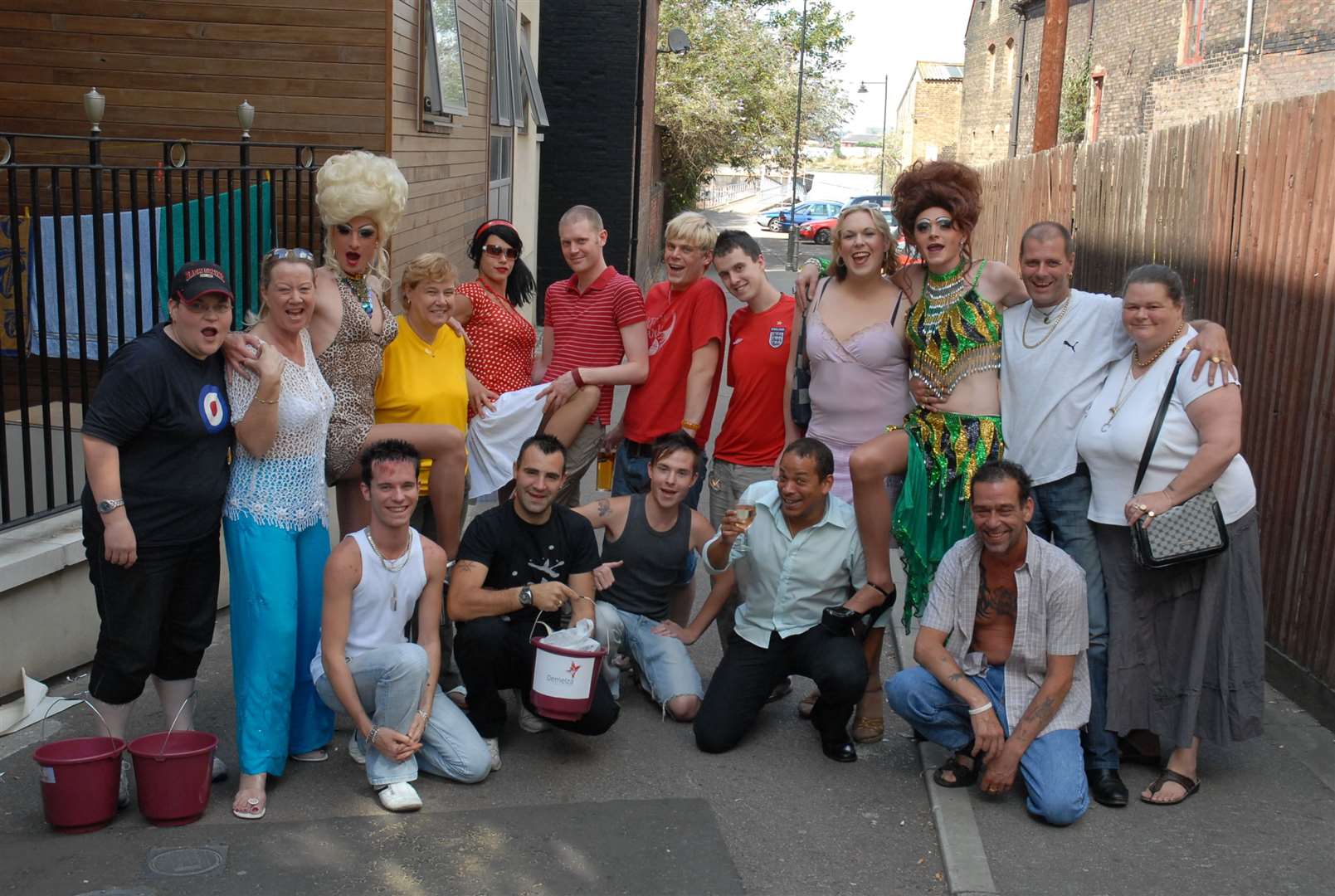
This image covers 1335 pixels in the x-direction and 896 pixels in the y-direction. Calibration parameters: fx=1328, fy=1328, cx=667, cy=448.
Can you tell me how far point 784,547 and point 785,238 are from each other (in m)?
45.1

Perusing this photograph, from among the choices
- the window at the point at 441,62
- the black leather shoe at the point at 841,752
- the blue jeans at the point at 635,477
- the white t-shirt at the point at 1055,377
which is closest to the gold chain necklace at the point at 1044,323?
the white t-shirt at the point at 1055,377

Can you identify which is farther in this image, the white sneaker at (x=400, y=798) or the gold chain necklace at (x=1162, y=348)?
the gold chain necklace at (x=1162, y=348)

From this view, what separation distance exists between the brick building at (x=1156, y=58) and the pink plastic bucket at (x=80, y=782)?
743 inches

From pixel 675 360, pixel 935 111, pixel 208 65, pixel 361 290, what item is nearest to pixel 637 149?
pixel 208 65

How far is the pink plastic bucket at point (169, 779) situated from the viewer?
4176 millimetres

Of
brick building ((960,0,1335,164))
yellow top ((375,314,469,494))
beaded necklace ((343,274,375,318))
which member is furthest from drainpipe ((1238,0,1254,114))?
beaded necklace ((343,274,375,318))

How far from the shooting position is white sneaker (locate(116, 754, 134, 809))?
171 inches

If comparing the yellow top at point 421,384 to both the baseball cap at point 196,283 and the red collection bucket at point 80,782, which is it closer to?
the baseball cap at point 196,283

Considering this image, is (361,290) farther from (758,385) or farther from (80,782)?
(80,782)

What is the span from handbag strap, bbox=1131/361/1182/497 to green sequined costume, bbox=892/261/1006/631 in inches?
20.6

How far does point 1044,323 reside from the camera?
4.85 meters

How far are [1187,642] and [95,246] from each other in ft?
15.6

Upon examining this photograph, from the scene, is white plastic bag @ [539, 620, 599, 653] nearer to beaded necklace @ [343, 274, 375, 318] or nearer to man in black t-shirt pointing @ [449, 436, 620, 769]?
man in black t-shirt pointing @ [449, 436, 620, 769]

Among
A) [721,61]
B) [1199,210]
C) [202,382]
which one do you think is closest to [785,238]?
[721,61]
